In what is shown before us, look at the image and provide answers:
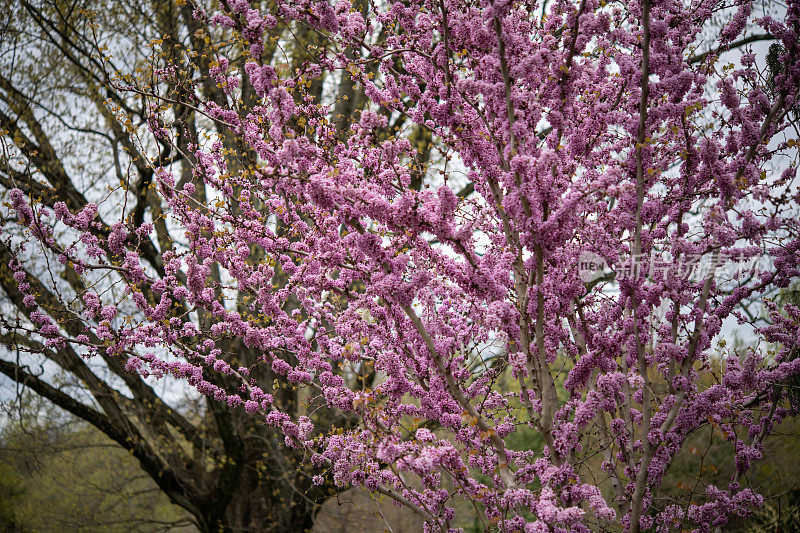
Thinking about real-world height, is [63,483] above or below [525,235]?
below

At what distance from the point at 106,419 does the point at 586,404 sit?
6.60 m

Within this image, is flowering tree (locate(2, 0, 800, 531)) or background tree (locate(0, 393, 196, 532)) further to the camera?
background tree (locate(0, 393, 196, 532))

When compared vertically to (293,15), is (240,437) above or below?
below

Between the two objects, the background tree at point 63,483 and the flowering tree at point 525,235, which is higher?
the flowering tree at point 525,235

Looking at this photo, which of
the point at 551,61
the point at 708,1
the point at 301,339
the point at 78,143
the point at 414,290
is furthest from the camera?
the point at 78,143

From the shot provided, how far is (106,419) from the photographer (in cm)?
719

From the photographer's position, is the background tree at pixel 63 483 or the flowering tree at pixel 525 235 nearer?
the flowering tree at pixel 525 235

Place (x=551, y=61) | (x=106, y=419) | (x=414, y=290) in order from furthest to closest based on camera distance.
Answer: (x=106, y=419)
(x=551, y=61)
(x=414, y=290)

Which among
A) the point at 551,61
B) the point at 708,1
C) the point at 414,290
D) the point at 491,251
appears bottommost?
the point at 414,290

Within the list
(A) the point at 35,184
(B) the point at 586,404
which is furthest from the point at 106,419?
(B) the point at 586,404

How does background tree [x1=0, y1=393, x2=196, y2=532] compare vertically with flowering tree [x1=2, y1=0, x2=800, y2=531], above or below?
below

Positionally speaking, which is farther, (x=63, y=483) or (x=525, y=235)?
(x=63, y=483)

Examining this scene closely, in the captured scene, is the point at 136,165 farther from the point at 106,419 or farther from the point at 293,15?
the point at 293,15

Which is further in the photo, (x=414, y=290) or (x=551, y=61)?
(x=551, y=61)
